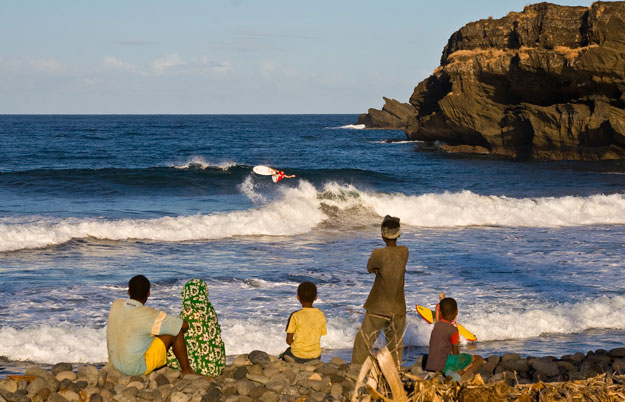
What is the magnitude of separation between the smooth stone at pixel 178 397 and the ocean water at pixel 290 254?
1779 millimetres

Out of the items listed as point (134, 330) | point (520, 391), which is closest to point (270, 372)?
point (134, 330)

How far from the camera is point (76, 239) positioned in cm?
1559

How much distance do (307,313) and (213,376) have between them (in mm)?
1002

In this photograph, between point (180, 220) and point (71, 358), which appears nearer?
point (71, 358)

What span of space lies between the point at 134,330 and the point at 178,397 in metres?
0.66

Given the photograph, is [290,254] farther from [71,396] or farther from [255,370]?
[71,396]

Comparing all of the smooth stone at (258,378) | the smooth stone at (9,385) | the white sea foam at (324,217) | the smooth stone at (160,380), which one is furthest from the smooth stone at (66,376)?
the white sea foam at (324,217)

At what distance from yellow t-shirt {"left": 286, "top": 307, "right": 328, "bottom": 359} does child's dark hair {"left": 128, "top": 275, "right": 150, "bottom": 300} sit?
139 centimetres

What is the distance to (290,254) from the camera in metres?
14.4

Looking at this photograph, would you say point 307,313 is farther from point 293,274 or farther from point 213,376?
point 293,274

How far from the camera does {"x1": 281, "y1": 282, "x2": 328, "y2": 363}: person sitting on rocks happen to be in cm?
622

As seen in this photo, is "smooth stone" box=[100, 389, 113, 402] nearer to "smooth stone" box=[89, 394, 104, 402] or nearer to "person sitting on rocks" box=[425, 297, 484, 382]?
"smooth stone" box=[89, 394, 104, 402]

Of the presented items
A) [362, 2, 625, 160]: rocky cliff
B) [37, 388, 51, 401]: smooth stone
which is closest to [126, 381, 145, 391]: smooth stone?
[37, 388, 51, 401]: smooth stone

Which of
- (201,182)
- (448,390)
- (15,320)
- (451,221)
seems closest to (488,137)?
(201,182)
